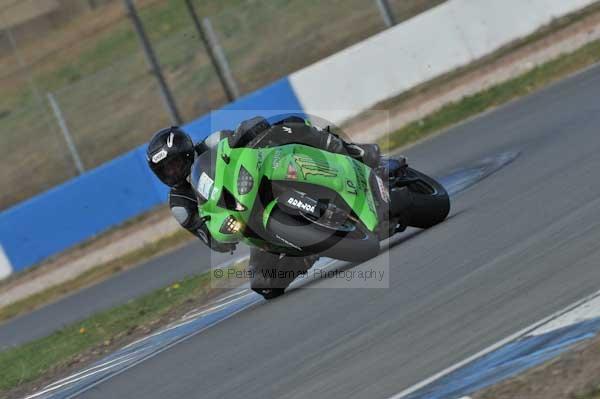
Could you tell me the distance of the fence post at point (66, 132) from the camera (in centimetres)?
Answer: 1808

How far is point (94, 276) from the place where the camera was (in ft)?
54.0

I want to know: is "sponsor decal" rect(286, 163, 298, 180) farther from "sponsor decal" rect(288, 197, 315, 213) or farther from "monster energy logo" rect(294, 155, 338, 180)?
"sponsor decal" rect(288, 197, 315, 213)

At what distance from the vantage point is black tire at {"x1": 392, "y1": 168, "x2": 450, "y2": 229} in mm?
8531

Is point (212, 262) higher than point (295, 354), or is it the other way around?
point (295, 354)

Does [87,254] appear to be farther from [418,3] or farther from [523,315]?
[523,315]

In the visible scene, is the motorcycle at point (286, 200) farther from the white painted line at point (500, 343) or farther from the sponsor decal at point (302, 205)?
the white painted line at point (500, 343)

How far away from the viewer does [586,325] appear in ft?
17.0

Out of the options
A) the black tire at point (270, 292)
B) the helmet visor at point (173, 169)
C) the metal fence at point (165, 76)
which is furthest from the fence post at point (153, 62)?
the helmet visor at point (173, 169)

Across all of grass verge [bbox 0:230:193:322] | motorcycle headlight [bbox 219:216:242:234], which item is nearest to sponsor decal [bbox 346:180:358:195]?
motorcycle headlight [bbox 219:216:242:234]

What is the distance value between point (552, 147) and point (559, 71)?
214 inches

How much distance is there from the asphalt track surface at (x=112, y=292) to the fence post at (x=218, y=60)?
4.16 m

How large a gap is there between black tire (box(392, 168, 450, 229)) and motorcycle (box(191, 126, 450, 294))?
59 cm

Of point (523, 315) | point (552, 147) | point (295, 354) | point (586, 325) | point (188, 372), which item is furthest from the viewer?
point (552, 147)

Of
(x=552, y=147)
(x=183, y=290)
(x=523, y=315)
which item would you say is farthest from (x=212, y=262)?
(x=523, y=315)
